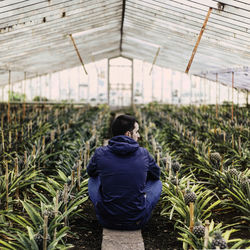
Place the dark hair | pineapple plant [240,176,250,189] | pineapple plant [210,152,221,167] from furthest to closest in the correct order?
pineapple plant [210,152,221,167] < pineapple plant [240,176,250,189] < the dark hair

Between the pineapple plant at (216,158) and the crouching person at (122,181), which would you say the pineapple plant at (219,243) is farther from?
the pineapple plant at (216,158)

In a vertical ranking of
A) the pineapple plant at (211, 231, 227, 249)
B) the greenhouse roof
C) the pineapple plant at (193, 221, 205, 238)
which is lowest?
the pineapple plant at (193, 221, 205, 238)

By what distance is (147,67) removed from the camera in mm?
21391

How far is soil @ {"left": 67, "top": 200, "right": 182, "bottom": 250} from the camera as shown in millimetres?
2459

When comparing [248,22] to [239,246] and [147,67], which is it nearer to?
[239,246]

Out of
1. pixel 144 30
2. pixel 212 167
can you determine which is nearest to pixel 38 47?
pixel 144 30

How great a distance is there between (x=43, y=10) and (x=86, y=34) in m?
4.29

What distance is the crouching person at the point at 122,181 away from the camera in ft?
7.89

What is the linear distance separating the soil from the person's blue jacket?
0.73 ft

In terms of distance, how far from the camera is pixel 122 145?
7.90ft

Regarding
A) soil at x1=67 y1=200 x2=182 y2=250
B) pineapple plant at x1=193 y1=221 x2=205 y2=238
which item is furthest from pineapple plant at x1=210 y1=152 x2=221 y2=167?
pineapple plant at x1=193 y1=221 x2=205 y2=238

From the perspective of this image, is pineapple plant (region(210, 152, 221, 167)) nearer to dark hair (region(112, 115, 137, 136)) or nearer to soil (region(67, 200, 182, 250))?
soil (region(67, 200, 182, 250))

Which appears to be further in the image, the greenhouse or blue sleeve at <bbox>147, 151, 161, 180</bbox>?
blue sleeve at <bbox>147, 151, 161, 180</bbox>

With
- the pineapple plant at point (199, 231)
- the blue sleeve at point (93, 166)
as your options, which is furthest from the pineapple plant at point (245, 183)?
the blue sleeve at point (93, 166)
